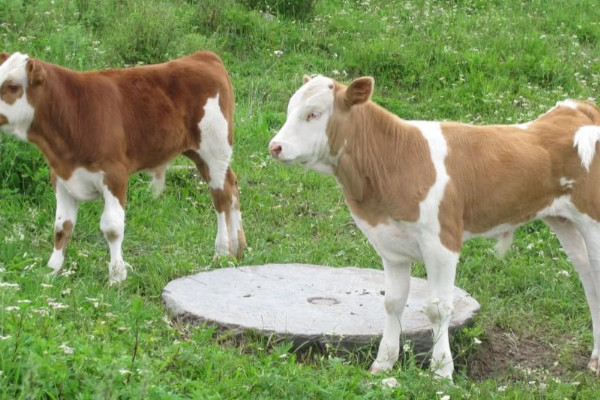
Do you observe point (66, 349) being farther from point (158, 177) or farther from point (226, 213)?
point (226, 213)

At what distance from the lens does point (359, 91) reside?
608cm

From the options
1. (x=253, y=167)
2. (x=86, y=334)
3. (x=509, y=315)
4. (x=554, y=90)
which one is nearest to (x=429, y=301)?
(x=509, y=315)

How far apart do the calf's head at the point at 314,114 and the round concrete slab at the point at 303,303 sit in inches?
47.1

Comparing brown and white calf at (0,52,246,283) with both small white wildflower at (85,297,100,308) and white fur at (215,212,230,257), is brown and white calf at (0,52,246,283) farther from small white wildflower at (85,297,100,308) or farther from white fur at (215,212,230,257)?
small white wildflower at (85,297,100,308)

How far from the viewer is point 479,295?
8.03m

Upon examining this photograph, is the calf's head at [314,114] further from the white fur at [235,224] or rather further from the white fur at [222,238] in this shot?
the white fur at [235,224]

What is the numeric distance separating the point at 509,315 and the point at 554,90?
17.3 ft

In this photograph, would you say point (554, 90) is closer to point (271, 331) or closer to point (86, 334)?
point (271, 331)

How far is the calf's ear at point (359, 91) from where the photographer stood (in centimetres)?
603

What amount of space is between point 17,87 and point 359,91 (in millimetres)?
2643

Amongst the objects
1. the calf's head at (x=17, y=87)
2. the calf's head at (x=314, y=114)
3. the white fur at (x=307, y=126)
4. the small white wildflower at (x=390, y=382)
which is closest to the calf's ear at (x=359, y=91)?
the calf's head at (x=314, y=114)

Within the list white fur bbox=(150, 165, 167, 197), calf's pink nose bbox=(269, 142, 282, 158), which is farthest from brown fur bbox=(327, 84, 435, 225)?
white fur bbox=(150, 165, 167, 197)

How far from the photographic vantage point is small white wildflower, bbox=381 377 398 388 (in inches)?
226

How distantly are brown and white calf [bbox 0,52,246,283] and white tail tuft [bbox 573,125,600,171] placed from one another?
2981mm
